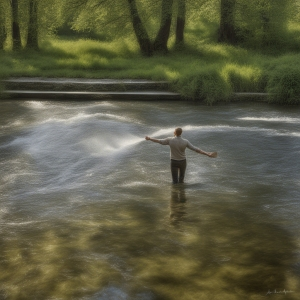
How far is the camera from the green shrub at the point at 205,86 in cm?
1755

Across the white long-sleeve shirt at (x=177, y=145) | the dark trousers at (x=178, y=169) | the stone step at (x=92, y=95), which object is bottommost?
the dark trousers at (x=178, y=169)

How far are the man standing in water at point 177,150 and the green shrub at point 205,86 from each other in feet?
25.6

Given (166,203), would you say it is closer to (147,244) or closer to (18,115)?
(147,244)

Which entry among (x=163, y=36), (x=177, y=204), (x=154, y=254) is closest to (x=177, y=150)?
(x=177, y=204)

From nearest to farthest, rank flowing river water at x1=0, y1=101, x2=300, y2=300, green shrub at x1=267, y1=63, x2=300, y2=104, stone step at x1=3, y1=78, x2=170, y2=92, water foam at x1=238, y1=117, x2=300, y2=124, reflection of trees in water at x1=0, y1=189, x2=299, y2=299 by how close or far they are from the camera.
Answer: reflection of trees in water at x1=0, y1=189, x2=299, y2=299
flowing river water at x1=0, y1=101, x2=300, y2=300
water foam at x1=238, y1=117, x2=300, y2=124
green shrub at x1=267, y1=63, x2=300, y2=104
stone step at x1=3, y1=78, x2=170, y2=92

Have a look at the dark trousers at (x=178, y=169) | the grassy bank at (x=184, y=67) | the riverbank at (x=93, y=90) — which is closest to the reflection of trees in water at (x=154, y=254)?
the dark trousers at (x=178, y=169)

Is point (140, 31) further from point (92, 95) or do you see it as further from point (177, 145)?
point (177, 145)

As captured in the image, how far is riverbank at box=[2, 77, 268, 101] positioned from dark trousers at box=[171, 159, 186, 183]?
27.9 feet

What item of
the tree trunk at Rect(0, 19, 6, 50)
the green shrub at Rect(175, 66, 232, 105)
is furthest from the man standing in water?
the tree trunk at Rect(0, 19, 6, 50)

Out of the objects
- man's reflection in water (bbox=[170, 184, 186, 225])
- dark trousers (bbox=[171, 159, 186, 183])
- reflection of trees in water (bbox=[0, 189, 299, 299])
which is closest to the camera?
reflection of trees in water (bbox=[0, 189, 299, 299])

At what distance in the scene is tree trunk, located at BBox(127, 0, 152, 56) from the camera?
24.2 metres

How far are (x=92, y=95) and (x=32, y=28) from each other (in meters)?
9.77

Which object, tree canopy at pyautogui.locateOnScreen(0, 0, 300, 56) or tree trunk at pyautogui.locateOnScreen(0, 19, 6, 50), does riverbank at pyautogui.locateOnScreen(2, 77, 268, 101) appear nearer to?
tree canopy at pyautogui.locateOnScreen(0, 0, 300, 56)

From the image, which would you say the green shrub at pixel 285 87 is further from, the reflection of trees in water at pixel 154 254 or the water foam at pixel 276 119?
the reflection of trees in water at pixel 154 254
